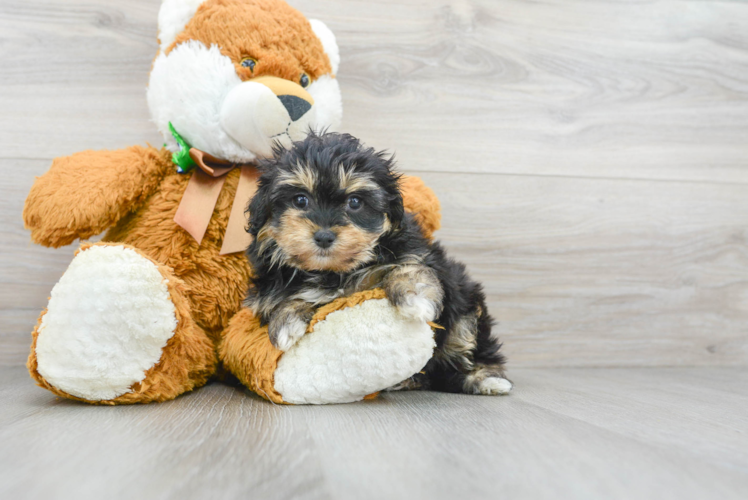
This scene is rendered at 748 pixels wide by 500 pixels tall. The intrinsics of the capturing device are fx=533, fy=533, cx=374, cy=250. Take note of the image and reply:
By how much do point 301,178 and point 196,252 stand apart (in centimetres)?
46

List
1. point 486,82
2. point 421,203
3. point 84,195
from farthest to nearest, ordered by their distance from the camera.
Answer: point 486,82 < point 421,203 < point 84,195

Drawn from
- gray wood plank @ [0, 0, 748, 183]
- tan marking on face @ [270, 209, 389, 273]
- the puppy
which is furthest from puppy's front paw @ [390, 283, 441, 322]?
gray wood plank @ [0, 0, 748, 183]

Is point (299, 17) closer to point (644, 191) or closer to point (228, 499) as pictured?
point (228, 499)

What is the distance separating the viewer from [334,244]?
3.79ft

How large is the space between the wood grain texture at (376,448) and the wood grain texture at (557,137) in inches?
27.6

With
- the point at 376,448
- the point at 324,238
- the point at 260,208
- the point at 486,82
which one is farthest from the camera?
the point at 486,82

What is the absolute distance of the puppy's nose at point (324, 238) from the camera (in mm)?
1142

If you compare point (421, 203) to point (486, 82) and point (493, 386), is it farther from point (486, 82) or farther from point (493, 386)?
point (486, 82)

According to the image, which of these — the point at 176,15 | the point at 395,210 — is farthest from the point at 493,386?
the point at 176,15

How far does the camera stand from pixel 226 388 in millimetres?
1464

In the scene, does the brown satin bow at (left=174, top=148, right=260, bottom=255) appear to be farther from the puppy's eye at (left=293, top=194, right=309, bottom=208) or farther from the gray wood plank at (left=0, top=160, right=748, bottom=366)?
the gray wood plank at (left=0, top=160, right=748, bottom=366)

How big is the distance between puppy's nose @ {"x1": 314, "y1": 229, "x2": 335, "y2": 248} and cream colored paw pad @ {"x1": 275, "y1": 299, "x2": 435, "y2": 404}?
17 cm

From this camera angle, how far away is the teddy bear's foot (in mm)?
1176

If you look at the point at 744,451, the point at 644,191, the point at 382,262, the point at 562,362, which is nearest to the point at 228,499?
→ the point at 382,262
